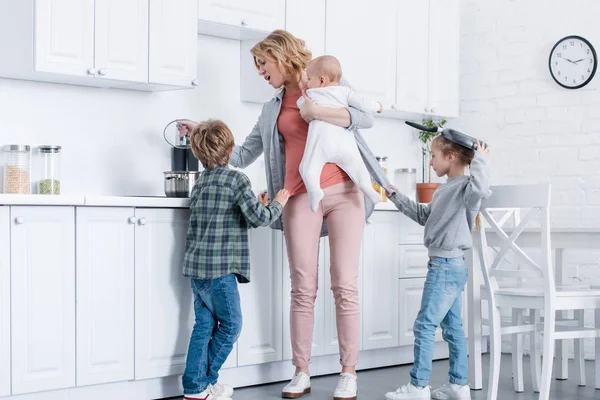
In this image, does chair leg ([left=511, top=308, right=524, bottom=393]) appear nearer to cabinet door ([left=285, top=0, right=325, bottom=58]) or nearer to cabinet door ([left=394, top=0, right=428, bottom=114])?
cabinet door ([left=394, top=0, right=428, bottom=114])

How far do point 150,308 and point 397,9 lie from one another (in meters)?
2.29

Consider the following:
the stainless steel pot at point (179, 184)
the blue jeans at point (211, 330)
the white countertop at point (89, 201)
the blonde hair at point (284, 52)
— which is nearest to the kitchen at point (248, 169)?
the white countertop at point (89, 201)

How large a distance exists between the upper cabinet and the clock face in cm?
205

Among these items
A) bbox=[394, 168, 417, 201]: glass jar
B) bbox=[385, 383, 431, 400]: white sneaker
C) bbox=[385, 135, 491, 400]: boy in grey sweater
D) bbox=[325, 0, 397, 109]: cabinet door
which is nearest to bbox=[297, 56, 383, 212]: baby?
bbox=[385, 135, 491, 400]: boy in grey sweater

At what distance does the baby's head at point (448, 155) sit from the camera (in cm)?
334

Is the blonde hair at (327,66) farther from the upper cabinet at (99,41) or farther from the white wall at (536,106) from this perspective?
the white wall at (536,106)

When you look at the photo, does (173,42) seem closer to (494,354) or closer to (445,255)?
(445,255)

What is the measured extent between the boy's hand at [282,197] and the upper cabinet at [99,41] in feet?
2.38

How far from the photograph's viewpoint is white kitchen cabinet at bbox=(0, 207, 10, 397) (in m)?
2.85

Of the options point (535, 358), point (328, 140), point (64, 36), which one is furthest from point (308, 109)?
point (535, 358)

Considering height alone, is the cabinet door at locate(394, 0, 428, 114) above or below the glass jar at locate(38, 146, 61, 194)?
above

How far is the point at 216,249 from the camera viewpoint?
3.17 meters

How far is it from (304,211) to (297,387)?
0.69 m

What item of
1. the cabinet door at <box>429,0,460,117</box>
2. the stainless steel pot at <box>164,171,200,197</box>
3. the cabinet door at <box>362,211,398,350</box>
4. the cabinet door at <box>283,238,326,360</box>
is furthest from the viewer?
the cabinet door at <box>429,0,460,117</box>
